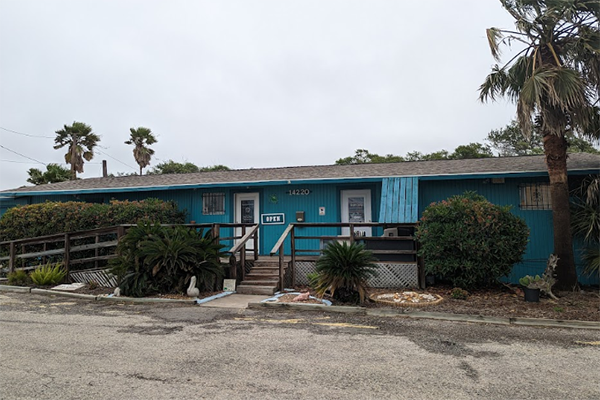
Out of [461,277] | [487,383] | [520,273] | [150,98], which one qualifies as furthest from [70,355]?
[150,98]

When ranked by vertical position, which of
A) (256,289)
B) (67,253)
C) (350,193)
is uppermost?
(350,193)

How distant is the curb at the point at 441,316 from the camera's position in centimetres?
607

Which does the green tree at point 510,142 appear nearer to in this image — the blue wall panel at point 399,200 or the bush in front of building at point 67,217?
the blue wall panel at point 399,200

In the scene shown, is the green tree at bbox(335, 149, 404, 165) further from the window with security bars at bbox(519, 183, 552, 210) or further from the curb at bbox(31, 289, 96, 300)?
the curb at bbox(31, 289, 96, 300)

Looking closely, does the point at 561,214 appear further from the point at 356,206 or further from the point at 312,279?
→ the point at 312,279

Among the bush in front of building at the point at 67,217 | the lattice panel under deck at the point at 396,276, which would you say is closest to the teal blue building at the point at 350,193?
the lattice panel under deck at the point at 396,276

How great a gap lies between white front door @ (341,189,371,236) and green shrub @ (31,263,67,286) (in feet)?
25.3

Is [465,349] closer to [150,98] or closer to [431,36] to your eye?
[431,36]

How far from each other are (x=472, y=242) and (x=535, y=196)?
13.7 feet

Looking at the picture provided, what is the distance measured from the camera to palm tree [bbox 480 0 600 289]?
312 inches

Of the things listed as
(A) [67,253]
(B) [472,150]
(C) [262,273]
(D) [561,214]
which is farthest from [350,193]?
(B) [472,150]

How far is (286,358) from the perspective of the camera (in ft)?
14.4

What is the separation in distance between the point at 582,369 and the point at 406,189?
719 centimetres

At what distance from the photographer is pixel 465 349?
4762mm
